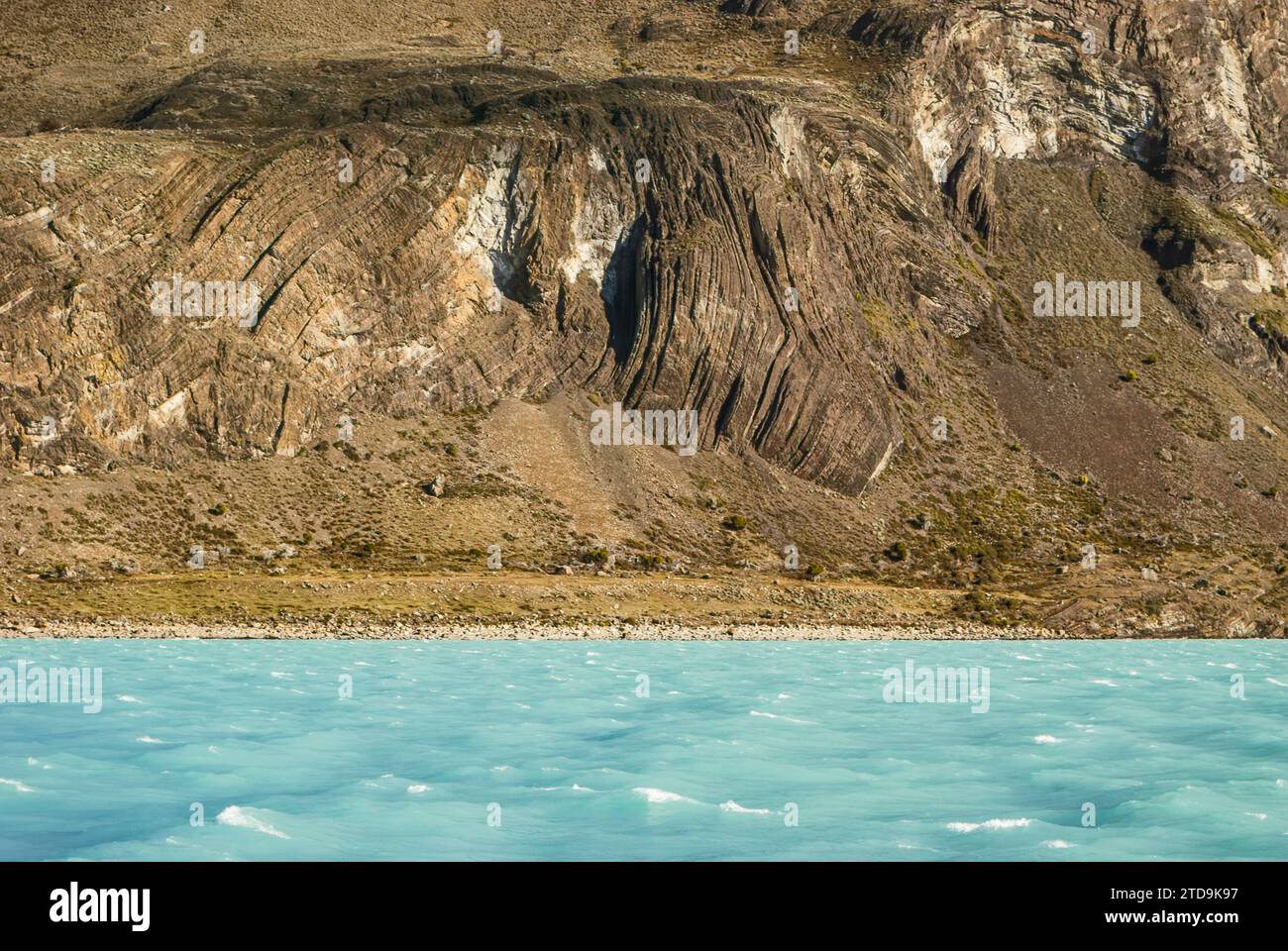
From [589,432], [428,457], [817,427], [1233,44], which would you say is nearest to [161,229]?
[428,457]

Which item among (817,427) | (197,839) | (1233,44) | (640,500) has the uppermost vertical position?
(1233,44)

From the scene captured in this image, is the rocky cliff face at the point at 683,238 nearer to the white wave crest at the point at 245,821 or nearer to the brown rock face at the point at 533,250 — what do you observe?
the brown rock face at the point at 533,250

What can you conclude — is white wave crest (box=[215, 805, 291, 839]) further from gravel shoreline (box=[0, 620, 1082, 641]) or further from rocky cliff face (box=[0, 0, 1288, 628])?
rocky cliff face (box=[0, 0, 1288, 628])

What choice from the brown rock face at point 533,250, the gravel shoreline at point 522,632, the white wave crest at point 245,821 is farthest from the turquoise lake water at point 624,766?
the brown rock face at point 533,250

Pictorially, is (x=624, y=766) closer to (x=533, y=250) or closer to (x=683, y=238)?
(x=533, y=250)

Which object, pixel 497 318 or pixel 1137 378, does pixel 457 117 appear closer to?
pixel 497 318

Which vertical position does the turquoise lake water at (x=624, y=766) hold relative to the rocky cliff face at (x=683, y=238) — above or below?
below

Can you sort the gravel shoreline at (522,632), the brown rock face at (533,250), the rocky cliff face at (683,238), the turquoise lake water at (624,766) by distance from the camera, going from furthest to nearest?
the rocky cliff face at (683,238) → the brown rock face at (533,250) → the gravel shoreline at (522,632) → the turquoise lake water at (624,766)
